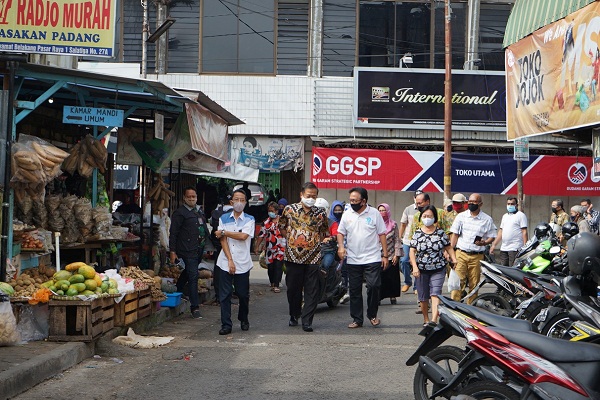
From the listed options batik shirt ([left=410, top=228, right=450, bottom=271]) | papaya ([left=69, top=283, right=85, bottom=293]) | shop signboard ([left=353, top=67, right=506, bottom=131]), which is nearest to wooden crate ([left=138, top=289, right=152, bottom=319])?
papaya ([left=69, top=283, right=85, bottom=293])

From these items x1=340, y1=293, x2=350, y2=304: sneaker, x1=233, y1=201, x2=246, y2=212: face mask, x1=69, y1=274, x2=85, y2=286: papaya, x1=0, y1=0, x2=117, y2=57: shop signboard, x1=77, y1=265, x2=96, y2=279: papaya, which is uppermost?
x1=0, y1=0, x2=117, y2=57: shop signboard

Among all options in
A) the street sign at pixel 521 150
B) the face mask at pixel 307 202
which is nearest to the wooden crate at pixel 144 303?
the face mask at pixel 307 202

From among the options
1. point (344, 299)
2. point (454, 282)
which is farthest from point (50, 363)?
point (344, 299)

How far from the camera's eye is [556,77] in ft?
47.4

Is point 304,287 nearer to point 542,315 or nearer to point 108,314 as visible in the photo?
point 108,314

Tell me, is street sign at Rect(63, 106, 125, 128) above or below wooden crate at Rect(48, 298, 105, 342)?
above

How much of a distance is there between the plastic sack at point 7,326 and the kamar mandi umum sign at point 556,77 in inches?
350

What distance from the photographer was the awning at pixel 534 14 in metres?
13.8

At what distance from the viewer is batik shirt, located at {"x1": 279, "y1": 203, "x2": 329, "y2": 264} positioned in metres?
11.6

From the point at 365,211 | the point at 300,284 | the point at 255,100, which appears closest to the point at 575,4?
the point at 365,211

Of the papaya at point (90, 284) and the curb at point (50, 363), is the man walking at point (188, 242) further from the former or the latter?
the papaya at point (90, 284)

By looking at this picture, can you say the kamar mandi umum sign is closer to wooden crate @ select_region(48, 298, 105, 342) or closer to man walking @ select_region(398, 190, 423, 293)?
man walking @ select_region(398, 190, 423, 293)

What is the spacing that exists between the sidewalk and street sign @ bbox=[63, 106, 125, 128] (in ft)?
8.90

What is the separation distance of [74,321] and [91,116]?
301cm
